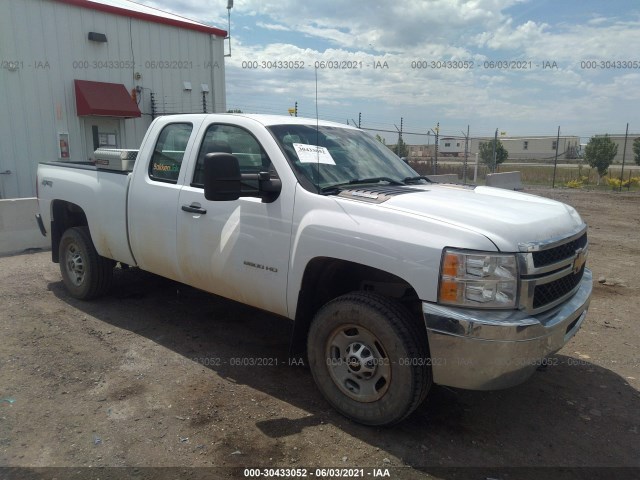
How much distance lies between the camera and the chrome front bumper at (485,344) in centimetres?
282

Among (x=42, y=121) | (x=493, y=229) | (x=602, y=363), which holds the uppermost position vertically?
(x=42, y=121)

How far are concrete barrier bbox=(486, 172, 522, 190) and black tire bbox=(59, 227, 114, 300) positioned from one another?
12588mm

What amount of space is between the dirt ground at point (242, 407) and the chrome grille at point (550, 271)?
956mm

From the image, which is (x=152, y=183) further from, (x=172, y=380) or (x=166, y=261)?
(x=172, y=380)

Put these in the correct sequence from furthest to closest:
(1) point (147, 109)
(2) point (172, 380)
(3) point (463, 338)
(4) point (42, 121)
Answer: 1. (1) point (147, 109)
2. (4) point (42, 121)
3. (2) point (172, 380)
4. (3) point (463, 338)

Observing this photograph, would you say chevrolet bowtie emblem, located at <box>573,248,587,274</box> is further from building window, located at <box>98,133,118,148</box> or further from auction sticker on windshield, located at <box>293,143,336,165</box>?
building window, located at <box>98,133,118,148</box>

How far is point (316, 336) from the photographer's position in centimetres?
352

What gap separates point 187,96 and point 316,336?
48.0 feet

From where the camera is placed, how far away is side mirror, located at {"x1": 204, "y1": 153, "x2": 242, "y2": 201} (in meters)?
3.35

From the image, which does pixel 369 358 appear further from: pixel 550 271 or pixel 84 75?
pixel 84 75

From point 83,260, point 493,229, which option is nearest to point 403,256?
point 493,229

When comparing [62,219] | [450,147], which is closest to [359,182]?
[62,219]

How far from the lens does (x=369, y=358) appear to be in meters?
3.28

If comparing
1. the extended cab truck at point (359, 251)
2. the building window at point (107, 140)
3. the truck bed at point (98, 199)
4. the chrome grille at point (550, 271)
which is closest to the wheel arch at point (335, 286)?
the extended cab truck at point (359, 251)
